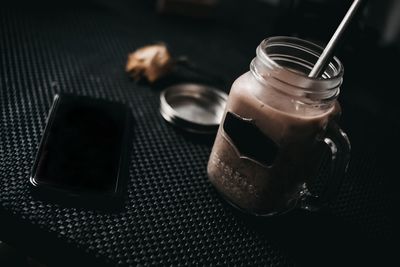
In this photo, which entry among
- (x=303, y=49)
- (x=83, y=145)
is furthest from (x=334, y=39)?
(x=83, y=145)

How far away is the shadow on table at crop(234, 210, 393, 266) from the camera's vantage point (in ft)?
1.62

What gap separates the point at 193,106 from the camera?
2.32ft

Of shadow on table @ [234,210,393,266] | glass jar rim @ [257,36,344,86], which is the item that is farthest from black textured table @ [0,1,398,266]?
glass jar rim @ [257,36,344,86]

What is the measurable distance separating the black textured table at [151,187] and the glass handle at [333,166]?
0.09 feet

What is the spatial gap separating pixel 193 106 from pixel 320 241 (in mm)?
325

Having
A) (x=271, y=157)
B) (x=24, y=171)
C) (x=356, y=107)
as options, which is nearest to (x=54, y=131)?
(x=24, y=171)

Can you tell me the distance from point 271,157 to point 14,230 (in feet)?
1.05

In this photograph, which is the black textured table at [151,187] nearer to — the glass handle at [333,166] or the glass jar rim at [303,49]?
the glass handle at [333,166]

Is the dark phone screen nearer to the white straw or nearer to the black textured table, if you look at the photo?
the black textured table

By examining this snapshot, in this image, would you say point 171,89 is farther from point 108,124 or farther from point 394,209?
point 394,209

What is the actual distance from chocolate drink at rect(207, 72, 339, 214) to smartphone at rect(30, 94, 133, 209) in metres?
0.15

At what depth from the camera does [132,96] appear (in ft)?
2.33

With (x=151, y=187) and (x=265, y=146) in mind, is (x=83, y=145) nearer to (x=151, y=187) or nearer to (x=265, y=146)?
(x=151, y=187)

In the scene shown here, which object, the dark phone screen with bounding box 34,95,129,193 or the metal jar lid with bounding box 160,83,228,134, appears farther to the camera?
the metal jar lid with bounding box 160,83,228,134
